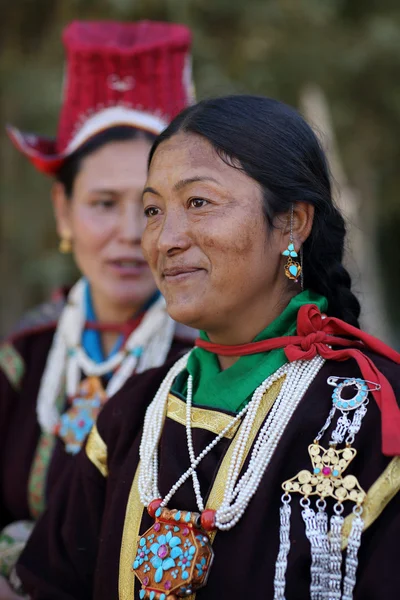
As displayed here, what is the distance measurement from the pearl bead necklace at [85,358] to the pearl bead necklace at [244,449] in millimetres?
893

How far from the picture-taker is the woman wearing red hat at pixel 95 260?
9.46 ft

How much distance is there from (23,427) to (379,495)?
1.74 m

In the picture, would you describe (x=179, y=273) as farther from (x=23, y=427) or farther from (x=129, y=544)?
(x=23, y=427)

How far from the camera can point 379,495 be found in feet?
5.35

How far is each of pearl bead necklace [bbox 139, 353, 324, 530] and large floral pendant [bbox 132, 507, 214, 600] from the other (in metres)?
0.05

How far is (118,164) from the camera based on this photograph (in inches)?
114

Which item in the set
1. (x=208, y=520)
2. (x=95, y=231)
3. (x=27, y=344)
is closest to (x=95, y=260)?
(x=95, y=231)

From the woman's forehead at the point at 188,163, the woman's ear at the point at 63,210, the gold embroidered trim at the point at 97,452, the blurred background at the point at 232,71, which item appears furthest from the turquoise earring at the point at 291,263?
the blurred background at the point at 232,71

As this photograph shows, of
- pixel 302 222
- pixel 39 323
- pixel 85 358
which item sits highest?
pixel 302 222

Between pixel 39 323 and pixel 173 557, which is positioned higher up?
pixel 39 323

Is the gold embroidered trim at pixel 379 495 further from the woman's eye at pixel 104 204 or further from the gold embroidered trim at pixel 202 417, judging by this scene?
the woman's eye at pixel 104 204

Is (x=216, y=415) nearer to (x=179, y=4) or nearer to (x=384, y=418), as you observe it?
(x=384, y=418)

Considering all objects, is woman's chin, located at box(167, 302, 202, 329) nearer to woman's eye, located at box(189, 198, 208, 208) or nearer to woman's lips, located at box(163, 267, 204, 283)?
woman's lips, located at box(163, 267, 204, 283)

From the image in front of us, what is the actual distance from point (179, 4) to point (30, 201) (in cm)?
206
